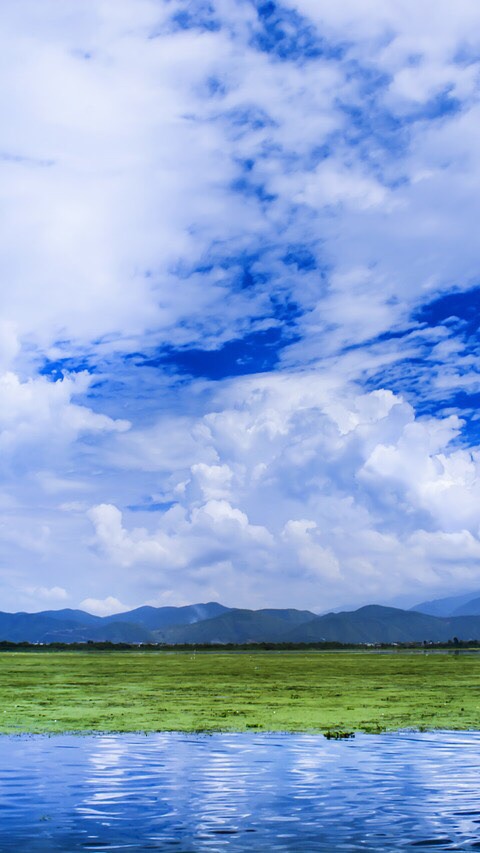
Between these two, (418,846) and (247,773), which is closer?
(418,846)

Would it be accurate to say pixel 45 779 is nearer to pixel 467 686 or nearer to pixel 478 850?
pixel 478 850

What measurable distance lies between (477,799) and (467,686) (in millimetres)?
37506

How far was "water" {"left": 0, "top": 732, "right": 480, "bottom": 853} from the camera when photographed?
14430 mm

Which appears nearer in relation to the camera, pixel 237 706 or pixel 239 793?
pixel 239 793

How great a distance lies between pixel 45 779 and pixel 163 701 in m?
21.1

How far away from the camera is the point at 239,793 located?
61.7 feet

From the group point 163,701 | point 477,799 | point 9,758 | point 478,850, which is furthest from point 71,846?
point 163,701

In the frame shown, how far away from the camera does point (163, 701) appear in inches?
1604

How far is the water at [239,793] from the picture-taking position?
47.3 feet

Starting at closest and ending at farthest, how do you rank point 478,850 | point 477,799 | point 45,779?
point 478,850 < point 477,799 < point 45,779

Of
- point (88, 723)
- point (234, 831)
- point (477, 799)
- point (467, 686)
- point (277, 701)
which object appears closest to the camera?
point (234, 831)

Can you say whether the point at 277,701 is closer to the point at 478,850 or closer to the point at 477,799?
the point at 477,799

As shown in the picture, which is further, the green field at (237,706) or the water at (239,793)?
the green field at (237,706)

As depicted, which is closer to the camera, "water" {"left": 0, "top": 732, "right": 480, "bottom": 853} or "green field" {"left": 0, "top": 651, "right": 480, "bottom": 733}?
"water" {"left": 0, "top": 732, "right": 480, "bottom": 853}
